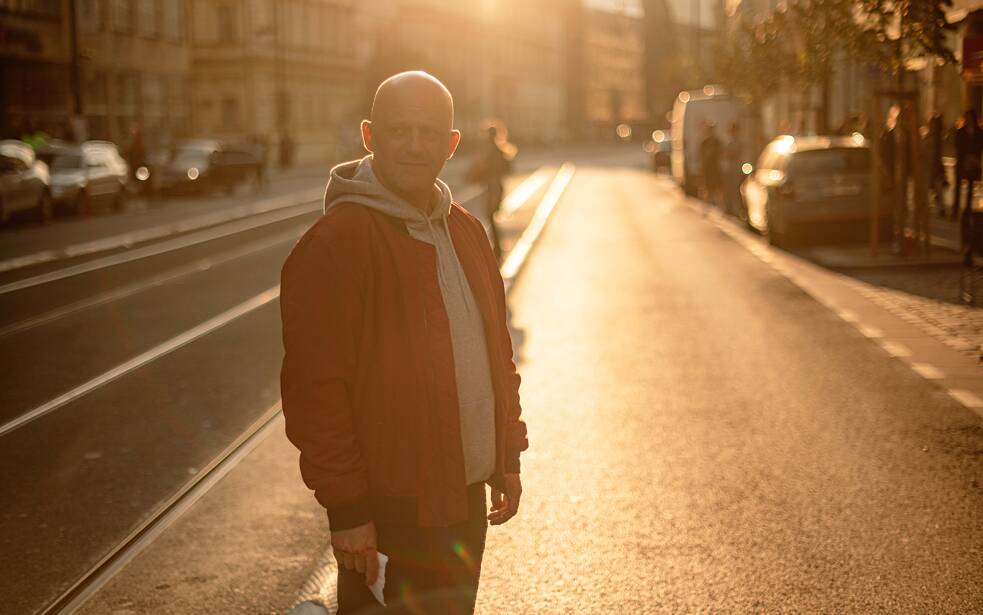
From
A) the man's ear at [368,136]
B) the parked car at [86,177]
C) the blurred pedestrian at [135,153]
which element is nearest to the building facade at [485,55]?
the blurred pedestrian at [135,153]

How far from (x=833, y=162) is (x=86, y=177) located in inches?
762

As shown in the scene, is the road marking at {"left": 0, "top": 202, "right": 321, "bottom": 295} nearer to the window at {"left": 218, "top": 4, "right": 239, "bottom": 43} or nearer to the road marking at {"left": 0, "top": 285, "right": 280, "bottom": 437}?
the road marking at {"left": 0, "top": 285, "right": 280, "bottom": 437}

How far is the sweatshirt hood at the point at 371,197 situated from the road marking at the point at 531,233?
881 centimetres

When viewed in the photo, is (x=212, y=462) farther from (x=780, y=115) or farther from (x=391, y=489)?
(x=780, y=115)

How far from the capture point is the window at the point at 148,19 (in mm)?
58344

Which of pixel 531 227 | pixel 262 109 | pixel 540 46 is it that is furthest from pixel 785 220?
pixel 540 46

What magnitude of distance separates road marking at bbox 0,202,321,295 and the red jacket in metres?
14.8

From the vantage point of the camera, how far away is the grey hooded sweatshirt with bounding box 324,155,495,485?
10.5 ft

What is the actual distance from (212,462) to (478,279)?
4483 mm

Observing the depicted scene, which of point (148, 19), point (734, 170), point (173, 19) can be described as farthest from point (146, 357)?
point (173, 19)

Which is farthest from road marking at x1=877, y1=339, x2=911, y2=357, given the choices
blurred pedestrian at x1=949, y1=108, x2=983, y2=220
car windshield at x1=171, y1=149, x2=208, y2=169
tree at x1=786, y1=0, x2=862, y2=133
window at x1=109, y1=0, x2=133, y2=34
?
window at x1=109, y1=0, x2=133, y2=34

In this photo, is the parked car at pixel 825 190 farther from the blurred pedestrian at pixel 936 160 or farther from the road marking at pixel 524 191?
the road marking at pixel 524 191

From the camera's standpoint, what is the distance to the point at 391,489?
10.4ft

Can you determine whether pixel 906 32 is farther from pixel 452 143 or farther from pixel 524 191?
pixel 524 191
